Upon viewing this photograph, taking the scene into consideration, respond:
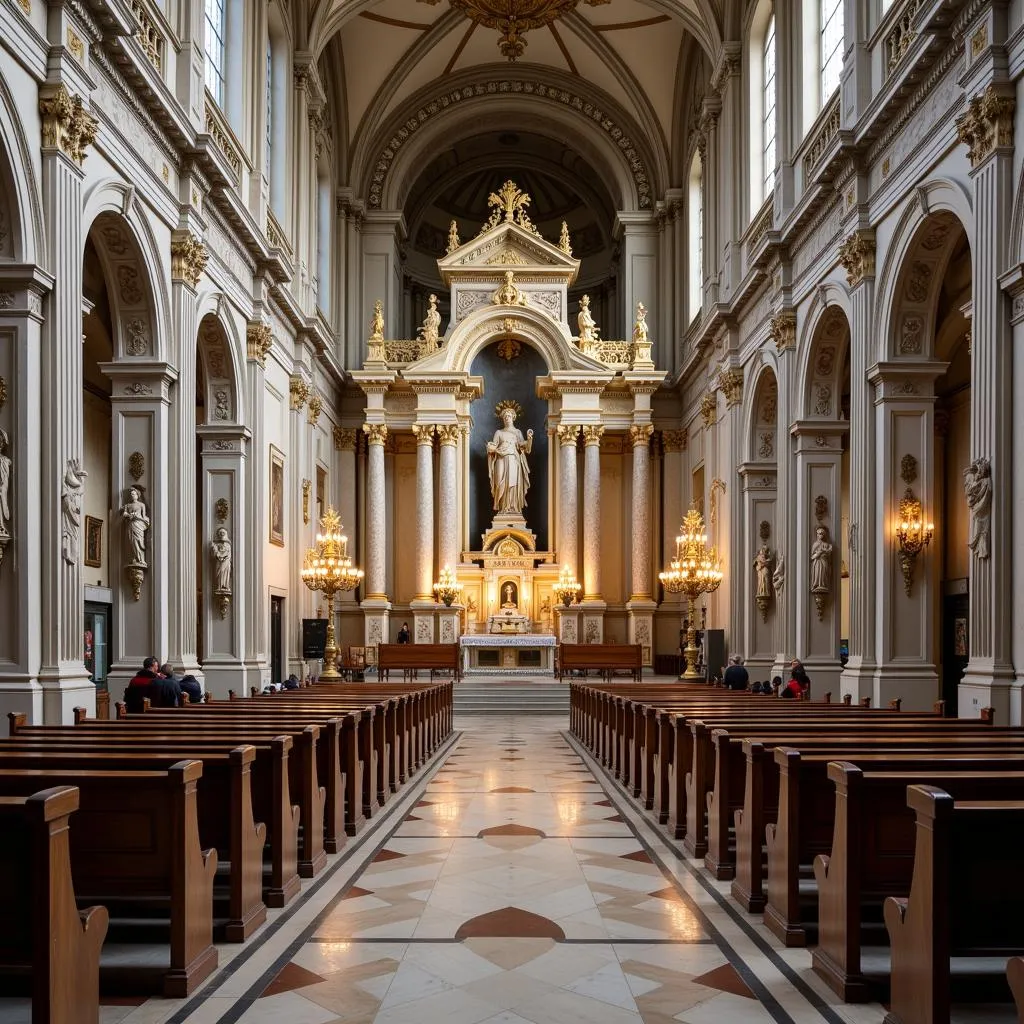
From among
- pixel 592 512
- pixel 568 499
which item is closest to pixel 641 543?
pixel 592 512

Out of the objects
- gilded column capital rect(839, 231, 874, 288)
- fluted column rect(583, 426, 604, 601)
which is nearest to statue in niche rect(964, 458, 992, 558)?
gilded column capital rect(839, 231, 874, 288)

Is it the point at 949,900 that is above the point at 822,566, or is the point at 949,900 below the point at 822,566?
below

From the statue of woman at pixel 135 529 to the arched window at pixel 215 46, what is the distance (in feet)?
23.7

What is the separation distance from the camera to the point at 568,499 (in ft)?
99.9

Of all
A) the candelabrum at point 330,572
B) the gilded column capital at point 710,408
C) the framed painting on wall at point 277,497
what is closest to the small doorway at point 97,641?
the framed painting on wall at point 277,497

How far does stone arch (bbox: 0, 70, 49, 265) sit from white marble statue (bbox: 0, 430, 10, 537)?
67.7 inches

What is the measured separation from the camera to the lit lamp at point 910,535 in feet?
47.1

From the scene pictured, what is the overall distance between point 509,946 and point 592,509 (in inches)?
976

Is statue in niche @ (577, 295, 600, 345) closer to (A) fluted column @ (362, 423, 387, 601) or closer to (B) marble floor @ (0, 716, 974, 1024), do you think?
(A) fluted column @ (362, 423, 387, 601)

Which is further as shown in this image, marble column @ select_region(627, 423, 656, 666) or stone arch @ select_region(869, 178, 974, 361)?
marble column @ select_region(627, 423, 656, 666)

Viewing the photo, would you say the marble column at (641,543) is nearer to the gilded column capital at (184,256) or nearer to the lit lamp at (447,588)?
the lit lamp at (447,588)

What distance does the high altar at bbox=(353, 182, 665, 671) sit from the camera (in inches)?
1185

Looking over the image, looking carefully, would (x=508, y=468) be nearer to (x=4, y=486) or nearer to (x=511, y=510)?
(x=511, y=510)

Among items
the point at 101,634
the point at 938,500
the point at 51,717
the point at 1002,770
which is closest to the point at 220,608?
the point at 101,634
